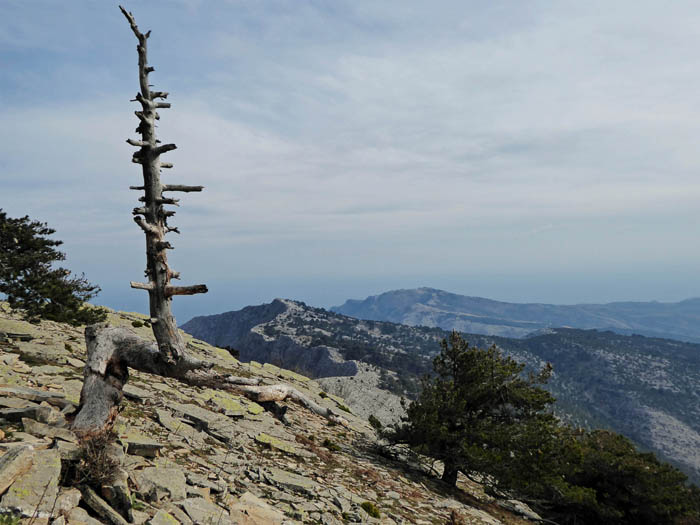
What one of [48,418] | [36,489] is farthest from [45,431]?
[36,489]

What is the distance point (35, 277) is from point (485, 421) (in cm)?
2281

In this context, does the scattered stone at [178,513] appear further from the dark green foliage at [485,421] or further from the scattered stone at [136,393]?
the dark green foliage at [485,421]

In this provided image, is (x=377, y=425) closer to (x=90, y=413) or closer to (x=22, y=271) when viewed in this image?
(x=90, y=413)

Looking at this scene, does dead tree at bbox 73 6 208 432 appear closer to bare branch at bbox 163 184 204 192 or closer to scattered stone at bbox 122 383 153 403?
bare branch at bbox 163 184 204 192

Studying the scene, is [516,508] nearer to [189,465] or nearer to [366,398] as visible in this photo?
[189,465]

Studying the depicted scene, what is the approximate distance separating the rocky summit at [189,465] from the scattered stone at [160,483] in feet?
0.07

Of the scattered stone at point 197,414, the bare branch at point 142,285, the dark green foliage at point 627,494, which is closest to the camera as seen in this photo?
the bare branch at point 142,285

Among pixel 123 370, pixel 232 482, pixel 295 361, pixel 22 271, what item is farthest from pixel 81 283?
pixel 295 361

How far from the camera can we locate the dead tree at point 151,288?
10.4 m

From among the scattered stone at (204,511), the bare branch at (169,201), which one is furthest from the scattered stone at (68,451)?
the bare branch at (169,201)

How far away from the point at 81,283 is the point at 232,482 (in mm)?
17894

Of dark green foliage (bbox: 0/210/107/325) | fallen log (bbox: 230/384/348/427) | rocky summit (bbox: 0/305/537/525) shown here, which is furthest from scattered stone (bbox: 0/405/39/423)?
dark green foliage (bbox: 0/210/107/325)

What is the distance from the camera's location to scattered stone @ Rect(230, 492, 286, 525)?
7738 millimetres

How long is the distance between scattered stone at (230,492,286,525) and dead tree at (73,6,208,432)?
3731 millimetres
